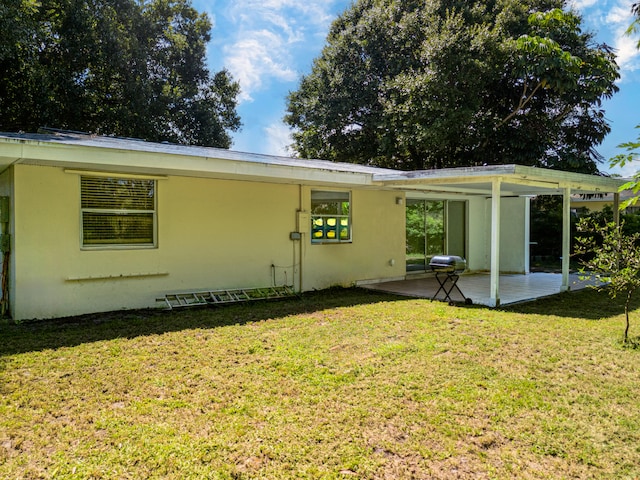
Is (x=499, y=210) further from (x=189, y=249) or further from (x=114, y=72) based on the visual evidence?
(x=114, y=72)

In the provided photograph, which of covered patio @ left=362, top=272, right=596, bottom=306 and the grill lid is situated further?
covered patio @ left=362, top=272, right=596, bottom=306

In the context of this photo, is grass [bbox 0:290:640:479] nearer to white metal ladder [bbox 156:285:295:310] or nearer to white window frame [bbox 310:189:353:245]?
white metal ladder [bbox 156:285:295:310]

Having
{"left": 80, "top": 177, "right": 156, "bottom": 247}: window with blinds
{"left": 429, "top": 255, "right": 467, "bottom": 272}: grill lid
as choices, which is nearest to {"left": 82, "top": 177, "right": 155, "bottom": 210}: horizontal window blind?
{"left": 80, "top": 177, "right": 156, "bottom": 247}: window with blinds

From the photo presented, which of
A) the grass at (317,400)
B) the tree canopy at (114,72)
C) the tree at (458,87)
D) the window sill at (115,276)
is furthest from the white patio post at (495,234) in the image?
the tree canopy at (114,72)

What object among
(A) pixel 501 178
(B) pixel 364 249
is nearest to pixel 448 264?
(A) pixel 501 178

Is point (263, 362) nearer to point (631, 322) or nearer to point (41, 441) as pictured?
point (41, 441)

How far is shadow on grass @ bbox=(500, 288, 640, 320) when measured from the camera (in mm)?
6953

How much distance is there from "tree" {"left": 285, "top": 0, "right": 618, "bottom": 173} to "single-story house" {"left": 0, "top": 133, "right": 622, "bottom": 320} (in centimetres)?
582

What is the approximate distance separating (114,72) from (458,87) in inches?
480

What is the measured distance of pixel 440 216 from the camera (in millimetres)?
11852

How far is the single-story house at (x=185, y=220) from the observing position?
20.2 feet

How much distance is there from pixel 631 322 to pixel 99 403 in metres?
6.90

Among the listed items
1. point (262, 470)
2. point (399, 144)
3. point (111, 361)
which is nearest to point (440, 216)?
point (399, 144)

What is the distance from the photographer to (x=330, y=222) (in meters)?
9.60
